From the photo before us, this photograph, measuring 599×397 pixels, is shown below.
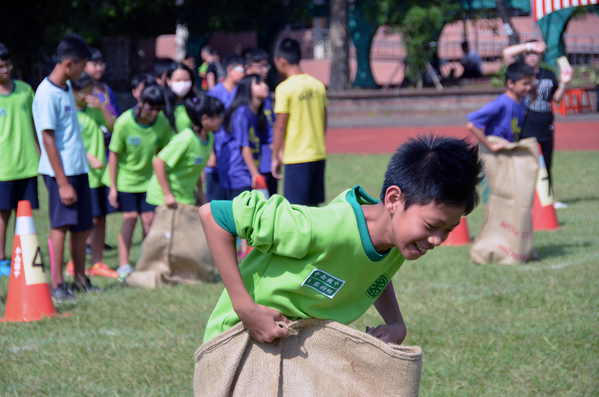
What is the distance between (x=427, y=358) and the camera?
3443 millimetres

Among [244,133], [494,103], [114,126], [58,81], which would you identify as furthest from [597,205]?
[58,81]

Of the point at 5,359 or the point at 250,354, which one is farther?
the point at 5,359

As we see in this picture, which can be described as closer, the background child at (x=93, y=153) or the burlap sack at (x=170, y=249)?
the burlap sack at (x=170, y=249)

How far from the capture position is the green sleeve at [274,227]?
1.92m

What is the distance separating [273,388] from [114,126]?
4.05 meters

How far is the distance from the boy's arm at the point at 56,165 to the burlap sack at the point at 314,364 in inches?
111

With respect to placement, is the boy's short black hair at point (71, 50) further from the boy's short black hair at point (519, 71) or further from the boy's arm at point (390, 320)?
the boy's short black hair at point (519, 71)

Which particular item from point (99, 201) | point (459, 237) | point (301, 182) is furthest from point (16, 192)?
point (459, 237)

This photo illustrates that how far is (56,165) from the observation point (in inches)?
174

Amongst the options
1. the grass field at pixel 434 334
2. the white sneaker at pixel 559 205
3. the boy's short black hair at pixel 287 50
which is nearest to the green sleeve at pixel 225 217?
the grass field at pixel 434 334

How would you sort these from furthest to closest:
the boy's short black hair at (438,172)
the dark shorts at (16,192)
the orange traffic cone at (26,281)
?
the dark shorts at (16,192) → the orange traffic cone at (26,281) → the boy's short black hair at (438,172)

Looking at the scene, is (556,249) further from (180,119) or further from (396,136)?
(396,136)

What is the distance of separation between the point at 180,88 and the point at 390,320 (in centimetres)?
474

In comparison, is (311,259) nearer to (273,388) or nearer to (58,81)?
(273,388)
